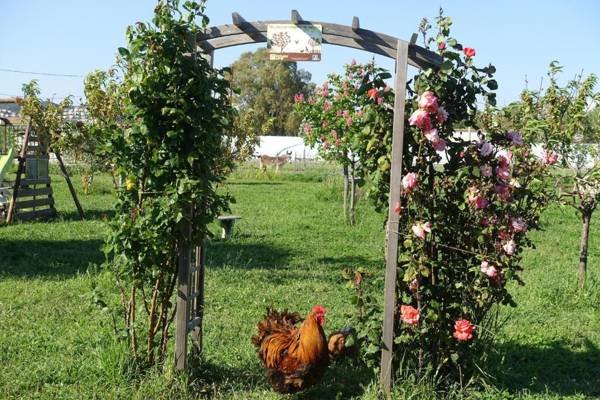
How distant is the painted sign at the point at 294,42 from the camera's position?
160 inches

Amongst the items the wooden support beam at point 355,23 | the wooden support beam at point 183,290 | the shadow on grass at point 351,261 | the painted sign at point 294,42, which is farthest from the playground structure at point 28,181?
the wooden support beam at point 355,23

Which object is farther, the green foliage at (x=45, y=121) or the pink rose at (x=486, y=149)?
the green foliage at (x=45, y=121)

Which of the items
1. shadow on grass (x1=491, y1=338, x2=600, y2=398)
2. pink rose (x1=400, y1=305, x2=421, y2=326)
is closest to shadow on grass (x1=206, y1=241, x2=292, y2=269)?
shadow on grass (x1=491, y1=338, x2=600, y2=398)

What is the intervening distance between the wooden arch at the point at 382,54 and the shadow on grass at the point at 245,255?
3969 mm

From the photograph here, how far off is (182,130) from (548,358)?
362 cm

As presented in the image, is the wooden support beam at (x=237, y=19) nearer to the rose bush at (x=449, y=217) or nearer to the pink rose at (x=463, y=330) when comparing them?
the rose bush at (x=449, y=217)

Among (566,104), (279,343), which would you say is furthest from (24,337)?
(566,104)

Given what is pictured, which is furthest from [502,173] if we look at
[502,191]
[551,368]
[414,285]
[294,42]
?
[551,368]

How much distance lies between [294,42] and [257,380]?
237 cm

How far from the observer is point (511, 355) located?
5375mm

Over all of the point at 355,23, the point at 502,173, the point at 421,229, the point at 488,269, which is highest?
the point at 355,23

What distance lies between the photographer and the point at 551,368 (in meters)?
5.16

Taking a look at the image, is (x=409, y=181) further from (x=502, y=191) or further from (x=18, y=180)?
(x=18, y=180)

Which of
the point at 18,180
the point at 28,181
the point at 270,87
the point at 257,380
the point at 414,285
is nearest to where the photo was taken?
the point at 414,285
